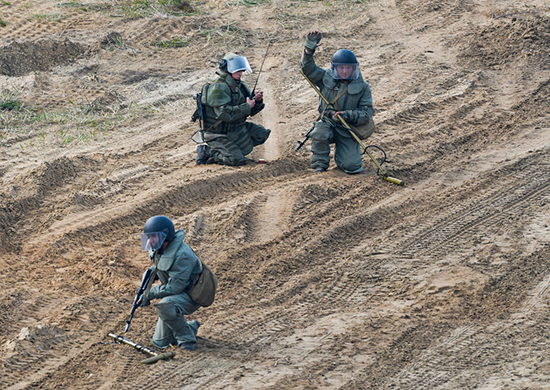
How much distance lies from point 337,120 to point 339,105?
0.22m

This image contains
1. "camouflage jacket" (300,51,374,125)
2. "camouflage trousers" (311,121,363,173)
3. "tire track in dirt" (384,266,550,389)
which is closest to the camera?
"tire track in dirt" (384,266,550,389)

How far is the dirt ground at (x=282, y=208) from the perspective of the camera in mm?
6715

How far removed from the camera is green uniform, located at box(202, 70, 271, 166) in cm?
1014

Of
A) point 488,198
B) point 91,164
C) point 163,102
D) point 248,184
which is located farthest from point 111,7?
point 488,198

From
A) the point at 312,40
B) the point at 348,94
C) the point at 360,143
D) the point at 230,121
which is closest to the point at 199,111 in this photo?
the point at 230,121

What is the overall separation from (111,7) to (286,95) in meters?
5.98

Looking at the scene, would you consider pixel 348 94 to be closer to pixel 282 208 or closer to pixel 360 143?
pixel 360 143

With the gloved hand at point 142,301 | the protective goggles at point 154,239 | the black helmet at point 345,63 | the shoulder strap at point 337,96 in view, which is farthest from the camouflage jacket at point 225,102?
the gloved hand at point 142,301

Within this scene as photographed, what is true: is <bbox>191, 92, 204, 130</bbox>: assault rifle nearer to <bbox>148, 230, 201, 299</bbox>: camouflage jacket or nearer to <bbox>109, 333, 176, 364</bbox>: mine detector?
<bbox>148, 230, 201, 299</bbox>: camouflage jacket

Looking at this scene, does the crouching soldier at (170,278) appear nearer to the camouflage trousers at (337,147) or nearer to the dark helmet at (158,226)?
the dark helmet at (158,226)

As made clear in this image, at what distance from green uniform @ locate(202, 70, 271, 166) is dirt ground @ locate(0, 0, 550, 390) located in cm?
31

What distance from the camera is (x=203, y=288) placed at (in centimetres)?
664

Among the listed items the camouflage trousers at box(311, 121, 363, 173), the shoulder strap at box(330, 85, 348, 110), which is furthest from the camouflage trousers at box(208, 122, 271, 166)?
the shoulder strap at box(330, 85, 348, 110)

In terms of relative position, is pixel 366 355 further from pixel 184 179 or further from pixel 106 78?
pixel 106 78
